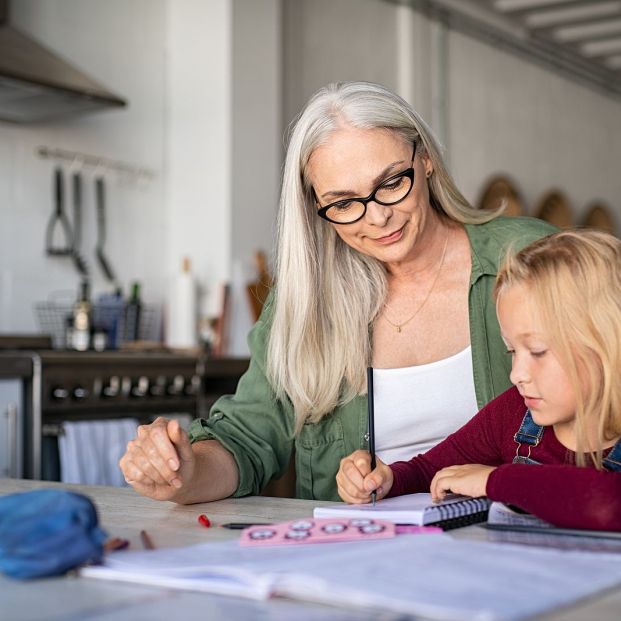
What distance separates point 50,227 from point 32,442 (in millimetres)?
1188

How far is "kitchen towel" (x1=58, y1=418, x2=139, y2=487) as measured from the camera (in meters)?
3.47

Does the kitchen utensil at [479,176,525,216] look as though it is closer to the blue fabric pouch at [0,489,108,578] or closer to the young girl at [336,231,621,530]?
the young girl at [336,231,621,530]

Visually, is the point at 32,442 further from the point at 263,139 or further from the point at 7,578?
the point at 7,578

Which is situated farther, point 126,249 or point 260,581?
point 126,249

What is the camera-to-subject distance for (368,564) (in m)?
0.93

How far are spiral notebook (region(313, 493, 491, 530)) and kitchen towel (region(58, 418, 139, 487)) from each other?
2.24 metres

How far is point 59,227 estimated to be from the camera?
439 centimetres

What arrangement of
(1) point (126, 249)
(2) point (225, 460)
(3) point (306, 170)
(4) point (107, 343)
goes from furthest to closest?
1. (1) point (126, 249)
2. (4) point (107, 343)
3. (3) point (306, 170)
4. (2) point (225, 460)

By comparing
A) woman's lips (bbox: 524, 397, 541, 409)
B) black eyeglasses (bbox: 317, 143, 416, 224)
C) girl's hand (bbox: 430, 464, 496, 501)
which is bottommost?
girl's hand (bbox: 430, 464, 496, 501)

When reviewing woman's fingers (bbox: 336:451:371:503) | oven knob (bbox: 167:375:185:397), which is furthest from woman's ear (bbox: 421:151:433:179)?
oven knob (bbox: 167:375:185:397)

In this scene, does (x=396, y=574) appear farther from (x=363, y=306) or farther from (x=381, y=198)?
(x=363, y=306)

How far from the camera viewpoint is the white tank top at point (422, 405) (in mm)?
1993

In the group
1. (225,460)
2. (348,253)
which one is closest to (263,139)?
(348,253)

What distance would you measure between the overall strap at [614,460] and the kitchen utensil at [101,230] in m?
3.45
